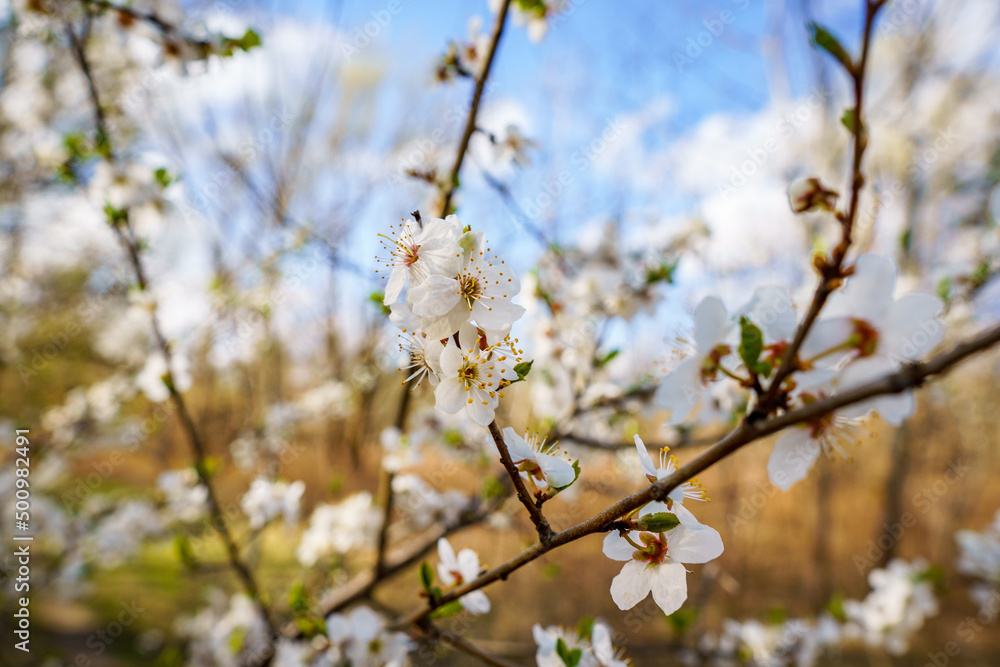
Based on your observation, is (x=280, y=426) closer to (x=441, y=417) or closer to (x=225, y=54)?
(x=441, y=417)

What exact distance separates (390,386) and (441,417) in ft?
8.54

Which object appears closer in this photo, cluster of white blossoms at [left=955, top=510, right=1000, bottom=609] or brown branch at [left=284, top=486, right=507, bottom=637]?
brown branch at [left=284, top=486, right=507, bottom=637]

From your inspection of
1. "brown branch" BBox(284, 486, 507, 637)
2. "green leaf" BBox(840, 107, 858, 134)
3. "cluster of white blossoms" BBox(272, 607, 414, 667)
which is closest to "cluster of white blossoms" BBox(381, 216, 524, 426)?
"green leaf" BBox(840, 107, 858, 134)

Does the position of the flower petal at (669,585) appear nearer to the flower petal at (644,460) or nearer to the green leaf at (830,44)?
the flower petal at (644,460)

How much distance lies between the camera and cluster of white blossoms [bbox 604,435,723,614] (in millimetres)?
678

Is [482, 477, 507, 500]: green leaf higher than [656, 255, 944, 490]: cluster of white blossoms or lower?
higher

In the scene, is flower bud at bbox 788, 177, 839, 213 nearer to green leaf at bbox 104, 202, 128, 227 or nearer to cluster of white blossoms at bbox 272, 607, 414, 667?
cluster of white blossoms at bbox 272, 607, 414, 667

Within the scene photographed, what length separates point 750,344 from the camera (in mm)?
602

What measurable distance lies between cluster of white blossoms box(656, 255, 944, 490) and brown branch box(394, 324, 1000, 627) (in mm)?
54

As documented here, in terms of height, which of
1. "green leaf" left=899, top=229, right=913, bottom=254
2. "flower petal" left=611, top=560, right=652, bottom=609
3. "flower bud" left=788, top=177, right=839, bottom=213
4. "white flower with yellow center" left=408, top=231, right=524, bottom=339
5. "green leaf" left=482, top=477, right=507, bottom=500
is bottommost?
"flower petal" left=611, top=560, right=652, bottom=609

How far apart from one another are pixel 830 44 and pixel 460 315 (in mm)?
525

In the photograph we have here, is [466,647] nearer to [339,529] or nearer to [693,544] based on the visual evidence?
[693,544]

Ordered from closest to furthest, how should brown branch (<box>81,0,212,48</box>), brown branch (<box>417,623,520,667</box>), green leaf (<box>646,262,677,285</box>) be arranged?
brown branch (<box>417,623,520,667</box>) → brown branch (<box>81,0,212,48</box>) → green leaf (<box>646,262,677,285</box>)

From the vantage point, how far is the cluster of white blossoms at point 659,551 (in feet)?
2.22
